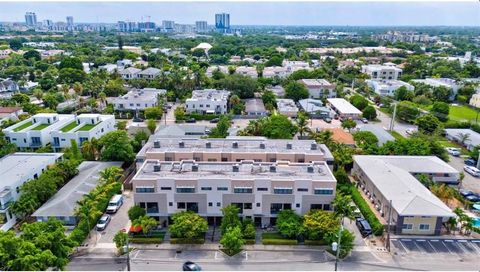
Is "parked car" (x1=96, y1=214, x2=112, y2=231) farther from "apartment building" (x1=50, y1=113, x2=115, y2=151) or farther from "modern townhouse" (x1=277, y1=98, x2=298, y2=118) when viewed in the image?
"modern townhouse" (x1=277, y1=98, x2=298, y2=118)

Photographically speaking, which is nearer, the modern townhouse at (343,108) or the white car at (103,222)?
the white car at (103,222)

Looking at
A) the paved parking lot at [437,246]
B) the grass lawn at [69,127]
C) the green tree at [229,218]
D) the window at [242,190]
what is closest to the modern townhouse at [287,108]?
the grass lawn at [69,127]

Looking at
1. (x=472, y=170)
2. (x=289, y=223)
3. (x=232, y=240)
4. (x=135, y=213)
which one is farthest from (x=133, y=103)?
(x=472, y=170)

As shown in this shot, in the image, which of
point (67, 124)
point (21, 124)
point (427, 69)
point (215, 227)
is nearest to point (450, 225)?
point (215, 227)

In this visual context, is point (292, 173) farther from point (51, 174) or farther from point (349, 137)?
point (51, 174)

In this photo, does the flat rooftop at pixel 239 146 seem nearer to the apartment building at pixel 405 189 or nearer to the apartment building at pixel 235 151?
the apartment building at pixel 235 151

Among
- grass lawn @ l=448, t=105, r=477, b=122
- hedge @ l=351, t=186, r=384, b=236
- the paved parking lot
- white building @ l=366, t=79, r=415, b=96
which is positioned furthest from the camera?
white building @ l=366, t=79, r=415, b=96

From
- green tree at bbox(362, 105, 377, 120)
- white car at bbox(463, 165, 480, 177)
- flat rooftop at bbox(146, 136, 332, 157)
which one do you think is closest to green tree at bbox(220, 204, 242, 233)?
flat rooftop at bbox(146, 136, 332, 157)
